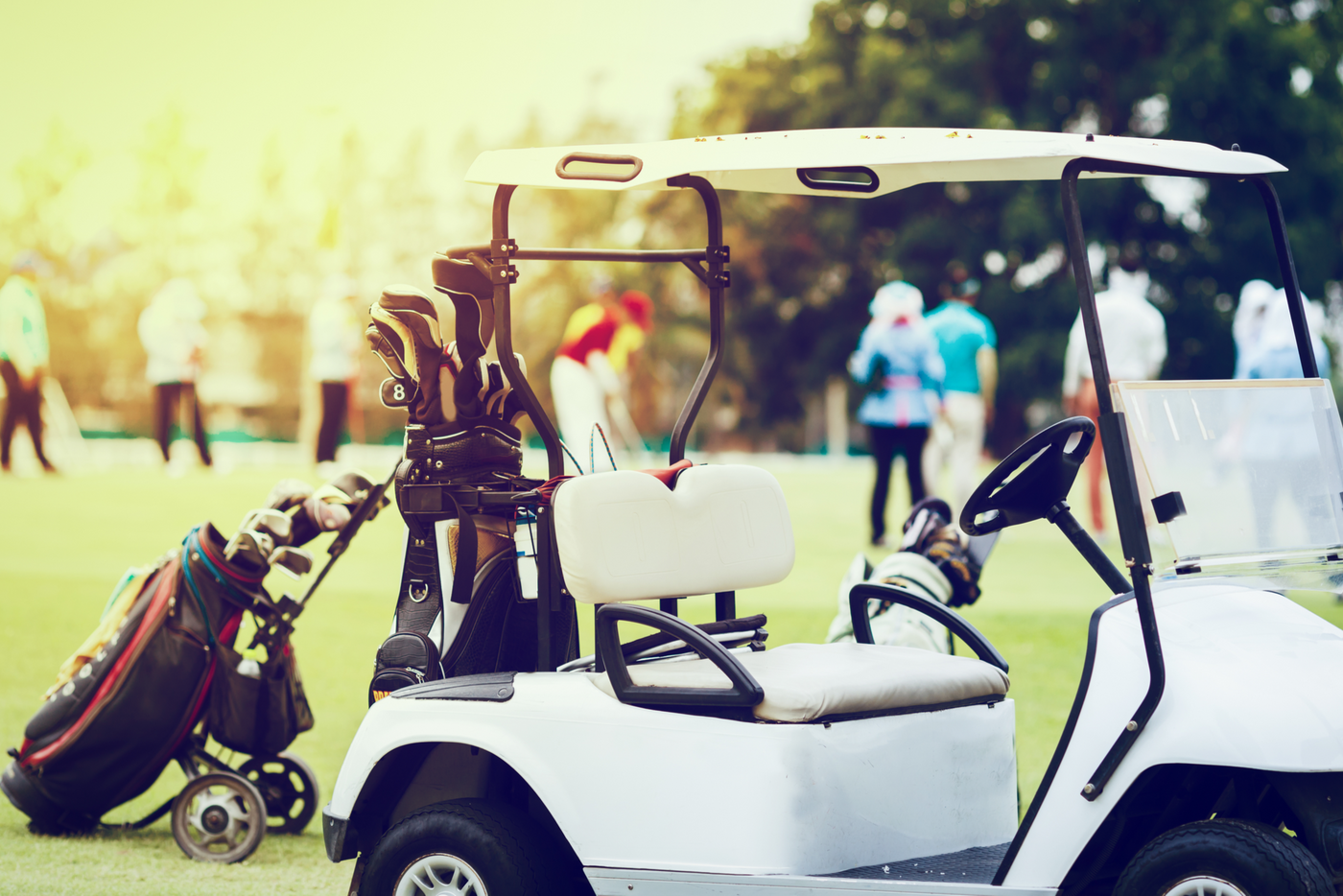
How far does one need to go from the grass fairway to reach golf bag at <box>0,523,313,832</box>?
170 mm

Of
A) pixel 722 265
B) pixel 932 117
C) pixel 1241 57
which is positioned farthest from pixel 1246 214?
pixel 722 265

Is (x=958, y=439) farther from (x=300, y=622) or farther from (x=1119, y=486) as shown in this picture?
(x=1119, y=486)

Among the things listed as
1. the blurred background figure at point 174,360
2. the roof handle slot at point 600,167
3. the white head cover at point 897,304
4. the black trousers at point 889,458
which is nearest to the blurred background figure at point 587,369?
the black trousers at point 889,458

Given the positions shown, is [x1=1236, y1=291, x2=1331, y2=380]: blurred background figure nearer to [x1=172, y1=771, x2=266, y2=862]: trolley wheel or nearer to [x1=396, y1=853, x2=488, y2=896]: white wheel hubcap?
[x1=172, y1=771, x2=266, y2=862]: trolley wheel

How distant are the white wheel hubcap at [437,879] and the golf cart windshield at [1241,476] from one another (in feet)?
4.98

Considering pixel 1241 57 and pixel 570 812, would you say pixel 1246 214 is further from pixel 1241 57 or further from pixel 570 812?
pixel 570 812

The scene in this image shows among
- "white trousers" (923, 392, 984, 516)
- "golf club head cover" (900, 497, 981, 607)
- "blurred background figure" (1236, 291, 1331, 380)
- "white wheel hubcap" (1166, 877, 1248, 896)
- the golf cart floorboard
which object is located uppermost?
"blurred background figure" (1236, 291, 1331, 380)

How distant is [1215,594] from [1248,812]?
439 mm

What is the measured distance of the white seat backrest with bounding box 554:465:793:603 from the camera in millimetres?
3068

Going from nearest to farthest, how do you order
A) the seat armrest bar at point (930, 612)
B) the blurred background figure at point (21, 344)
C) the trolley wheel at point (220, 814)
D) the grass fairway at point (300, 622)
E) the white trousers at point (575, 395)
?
the seat armrest bar at point (930, 612) < the grass fairway at point (300, 622) < the trolley wheel at point (220, 814) < the blurred background figure at point (21, 344) < the white trousers at point (575, 395)

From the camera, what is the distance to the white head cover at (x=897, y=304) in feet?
32.8

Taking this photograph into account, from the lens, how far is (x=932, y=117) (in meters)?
25.6

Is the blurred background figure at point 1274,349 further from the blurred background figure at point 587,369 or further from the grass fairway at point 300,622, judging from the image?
the blurred background figure at point 587,369

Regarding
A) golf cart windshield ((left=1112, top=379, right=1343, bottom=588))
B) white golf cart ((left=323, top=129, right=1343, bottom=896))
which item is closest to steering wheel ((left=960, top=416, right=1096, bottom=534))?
white golf cart ((left=323, top=129, right=1343, bottom=896))
